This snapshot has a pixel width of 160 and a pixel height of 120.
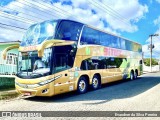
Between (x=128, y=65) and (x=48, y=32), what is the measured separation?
35.4 feet

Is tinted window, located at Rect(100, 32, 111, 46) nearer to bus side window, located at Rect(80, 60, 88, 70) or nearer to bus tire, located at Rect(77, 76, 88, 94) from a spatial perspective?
bus side window, located at Rect(80, 60, 88, 70)

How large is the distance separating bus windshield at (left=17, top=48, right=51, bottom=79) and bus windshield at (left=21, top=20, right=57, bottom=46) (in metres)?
0.64

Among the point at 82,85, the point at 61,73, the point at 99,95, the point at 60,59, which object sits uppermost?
the point at 60,59

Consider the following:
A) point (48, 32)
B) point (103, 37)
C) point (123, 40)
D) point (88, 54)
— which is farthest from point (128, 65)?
point (48, 32)

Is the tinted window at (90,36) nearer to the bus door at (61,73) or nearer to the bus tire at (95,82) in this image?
the bus door at (61,73)

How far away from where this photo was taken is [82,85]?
1187 centimetres

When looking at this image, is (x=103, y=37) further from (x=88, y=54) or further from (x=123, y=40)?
(x=123, y=40)

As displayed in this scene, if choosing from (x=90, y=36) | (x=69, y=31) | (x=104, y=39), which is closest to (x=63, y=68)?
(x=69, y=31)

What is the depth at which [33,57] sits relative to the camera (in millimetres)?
9930

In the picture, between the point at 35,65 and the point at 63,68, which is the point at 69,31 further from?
the point at 35,65

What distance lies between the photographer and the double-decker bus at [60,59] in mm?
9531

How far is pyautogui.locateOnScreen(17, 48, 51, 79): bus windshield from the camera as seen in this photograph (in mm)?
9517

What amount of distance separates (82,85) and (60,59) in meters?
2.49

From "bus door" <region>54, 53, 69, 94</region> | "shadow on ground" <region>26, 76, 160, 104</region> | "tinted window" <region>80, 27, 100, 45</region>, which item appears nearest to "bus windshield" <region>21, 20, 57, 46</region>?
"bus door" <region>54, 53, 69, 94</region>
